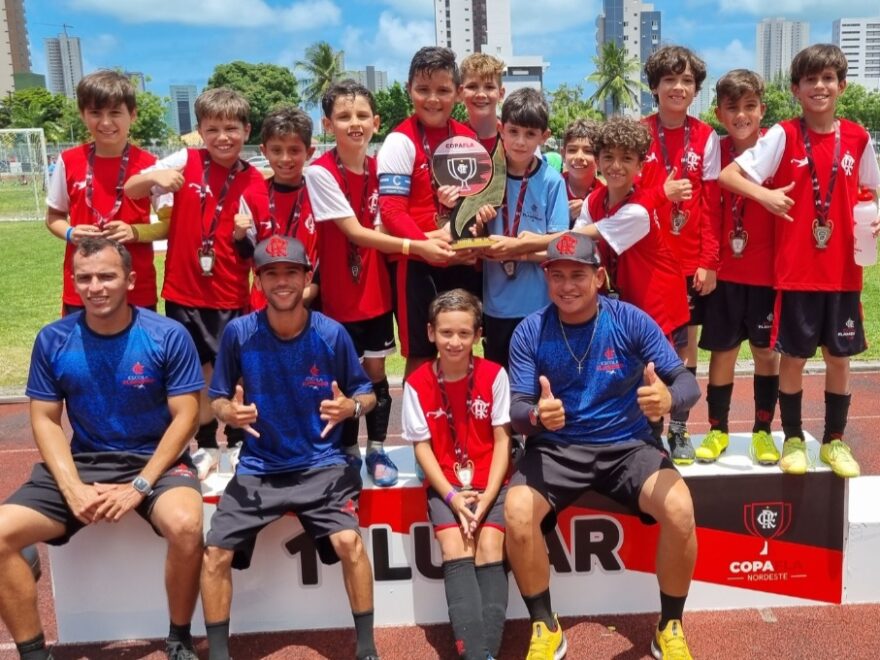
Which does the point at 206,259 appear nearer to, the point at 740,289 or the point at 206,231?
the point at 206,231

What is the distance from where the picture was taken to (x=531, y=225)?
13.7 feet

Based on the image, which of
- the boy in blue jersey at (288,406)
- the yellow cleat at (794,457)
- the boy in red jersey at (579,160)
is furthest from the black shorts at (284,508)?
the boy in red jersey at (579,160)

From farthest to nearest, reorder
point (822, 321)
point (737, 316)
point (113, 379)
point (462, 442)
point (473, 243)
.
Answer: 1. point (737, 316)
2. point (822, 321)
3. point (473, 243)
4. point (462, 442)
5. point (113, 379)

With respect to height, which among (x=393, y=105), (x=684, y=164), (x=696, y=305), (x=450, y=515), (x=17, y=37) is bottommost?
(x=450, y=515)

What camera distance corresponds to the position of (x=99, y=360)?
3.65 metres

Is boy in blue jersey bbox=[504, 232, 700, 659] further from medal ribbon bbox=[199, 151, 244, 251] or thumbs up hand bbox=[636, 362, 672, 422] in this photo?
medal ribbon bbox=[199, 151, 244, 251]

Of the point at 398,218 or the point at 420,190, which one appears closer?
the point at 398,218

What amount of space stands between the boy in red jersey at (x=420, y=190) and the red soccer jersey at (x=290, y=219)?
444 millimetres

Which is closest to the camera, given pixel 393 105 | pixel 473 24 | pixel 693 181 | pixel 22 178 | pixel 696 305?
pixel 693 181

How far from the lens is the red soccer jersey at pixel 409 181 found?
406 cm

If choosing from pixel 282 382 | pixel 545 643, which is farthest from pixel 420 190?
pixel 545 643

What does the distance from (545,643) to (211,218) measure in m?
2.72

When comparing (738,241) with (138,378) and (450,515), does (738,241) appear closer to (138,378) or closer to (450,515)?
(450,515)

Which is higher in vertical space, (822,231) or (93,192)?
(93,192)
